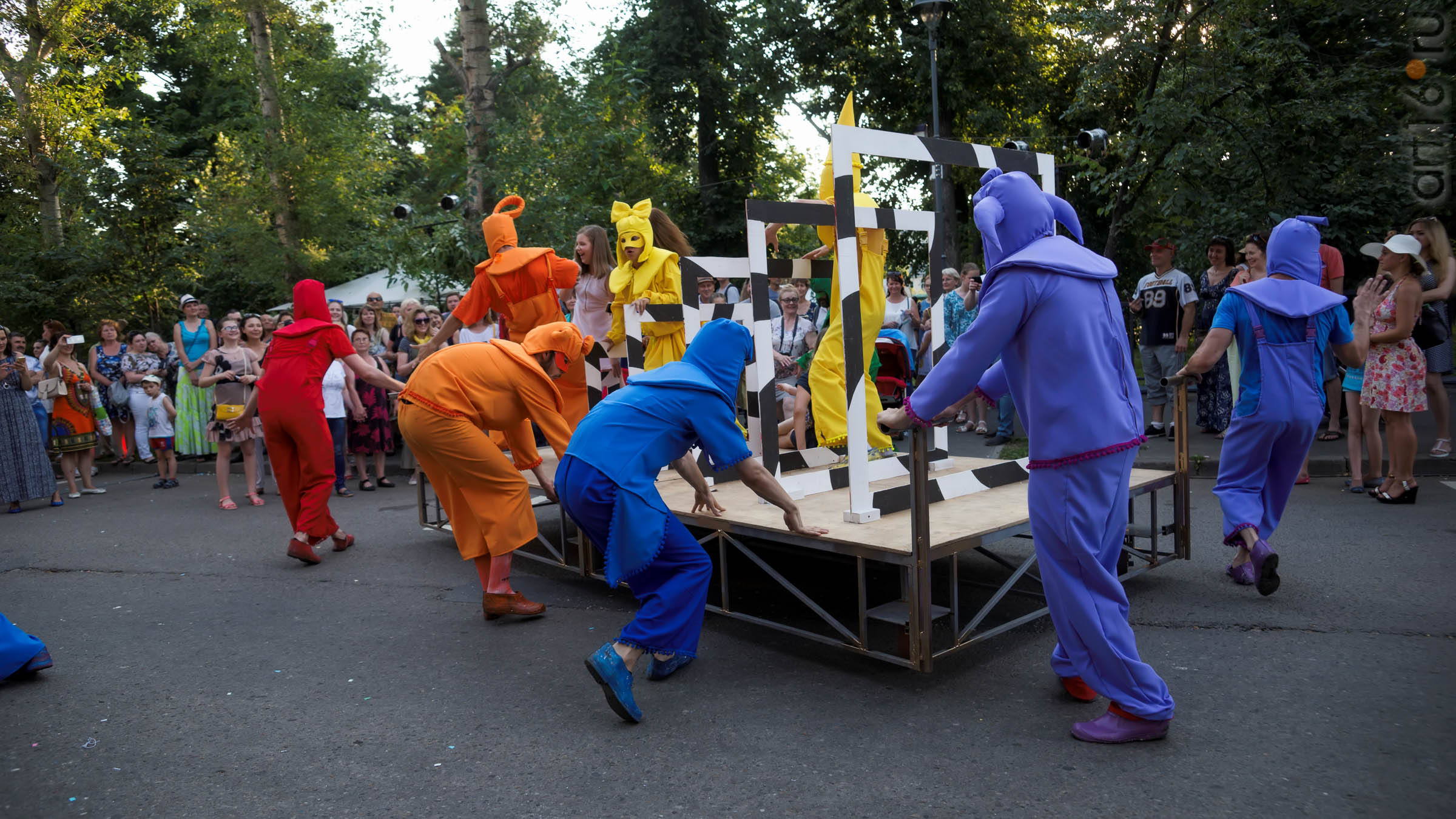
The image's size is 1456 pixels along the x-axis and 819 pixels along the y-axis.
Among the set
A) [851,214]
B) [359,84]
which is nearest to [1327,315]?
[851,214]

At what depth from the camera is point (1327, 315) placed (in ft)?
16.8

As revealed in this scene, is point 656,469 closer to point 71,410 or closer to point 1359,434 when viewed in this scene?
point 1359,434

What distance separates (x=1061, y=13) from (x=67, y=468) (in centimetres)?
1420

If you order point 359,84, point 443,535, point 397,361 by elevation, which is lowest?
point 443,535

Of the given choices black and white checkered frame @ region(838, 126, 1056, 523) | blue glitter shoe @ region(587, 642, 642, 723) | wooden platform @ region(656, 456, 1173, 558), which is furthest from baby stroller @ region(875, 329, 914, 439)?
blue glitter shoe @ region(587, 642, 642, 723)

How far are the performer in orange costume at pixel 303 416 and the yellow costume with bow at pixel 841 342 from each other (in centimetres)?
314

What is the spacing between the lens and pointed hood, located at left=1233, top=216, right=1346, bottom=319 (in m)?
5.02

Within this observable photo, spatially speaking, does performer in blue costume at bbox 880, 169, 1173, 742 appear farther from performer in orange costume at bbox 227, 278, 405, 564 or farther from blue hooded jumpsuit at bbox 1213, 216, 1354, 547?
performer in orange costume at bbox 227, 278, 405, 564

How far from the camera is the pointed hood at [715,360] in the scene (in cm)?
412

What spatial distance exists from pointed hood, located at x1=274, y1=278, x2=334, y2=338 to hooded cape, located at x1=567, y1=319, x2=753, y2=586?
145 inches

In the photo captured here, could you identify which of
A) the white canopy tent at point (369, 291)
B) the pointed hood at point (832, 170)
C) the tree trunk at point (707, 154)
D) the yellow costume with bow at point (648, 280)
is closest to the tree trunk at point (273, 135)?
the white canopy tent at point (369, 291)

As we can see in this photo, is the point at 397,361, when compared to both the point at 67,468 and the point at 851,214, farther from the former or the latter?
the point at 851,214

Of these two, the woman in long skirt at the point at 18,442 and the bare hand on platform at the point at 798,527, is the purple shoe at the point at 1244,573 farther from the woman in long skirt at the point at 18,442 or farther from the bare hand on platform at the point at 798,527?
the woman in long skirt at the point at 18,442

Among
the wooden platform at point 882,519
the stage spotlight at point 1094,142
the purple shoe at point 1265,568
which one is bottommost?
the purple shoe at point 1265,568
